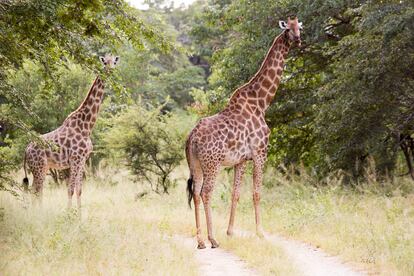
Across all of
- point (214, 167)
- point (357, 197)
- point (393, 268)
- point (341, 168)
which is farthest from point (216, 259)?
point (341, 168)

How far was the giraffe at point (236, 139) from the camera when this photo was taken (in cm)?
984

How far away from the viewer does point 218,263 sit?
8.66 m

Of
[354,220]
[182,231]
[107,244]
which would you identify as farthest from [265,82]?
[107,244]

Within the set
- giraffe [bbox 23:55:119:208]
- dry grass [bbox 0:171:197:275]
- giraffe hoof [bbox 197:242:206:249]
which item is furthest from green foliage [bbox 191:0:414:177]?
dry grass [bbox 0:171:197:275]

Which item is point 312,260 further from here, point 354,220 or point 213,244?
point 354,220

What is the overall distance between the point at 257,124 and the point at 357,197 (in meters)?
3.70

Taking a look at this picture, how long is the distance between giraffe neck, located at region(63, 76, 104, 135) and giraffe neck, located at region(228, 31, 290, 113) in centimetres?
328

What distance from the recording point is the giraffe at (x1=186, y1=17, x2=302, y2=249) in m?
9.84

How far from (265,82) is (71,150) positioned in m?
4.03

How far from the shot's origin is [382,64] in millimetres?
12367

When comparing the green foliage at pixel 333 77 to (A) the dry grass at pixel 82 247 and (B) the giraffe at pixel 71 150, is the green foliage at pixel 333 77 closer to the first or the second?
(B) the giraffe at pixel 71 150

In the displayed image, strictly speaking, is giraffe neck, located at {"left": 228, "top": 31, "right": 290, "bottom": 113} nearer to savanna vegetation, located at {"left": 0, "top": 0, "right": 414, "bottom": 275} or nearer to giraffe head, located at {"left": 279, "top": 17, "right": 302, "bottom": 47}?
giraffe head, located at {"left": 279, "top": 17, "right": 302, "bottom": 47}

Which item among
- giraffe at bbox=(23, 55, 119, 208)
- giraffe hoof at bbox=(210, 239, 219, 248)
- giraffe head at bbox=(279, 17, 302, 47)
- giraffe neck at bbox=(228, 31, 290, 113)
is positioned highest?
giraffe head at bbox=(279, 17, 302, 47)

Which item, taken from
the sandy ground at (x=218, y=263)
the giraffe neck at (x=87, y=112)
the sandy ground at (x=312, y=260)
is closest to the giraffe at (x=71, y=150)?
the giraffe neck at (x=87, y=112)
